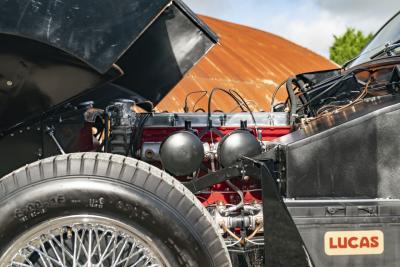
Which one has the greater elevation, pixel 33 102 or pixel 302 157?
pixel 33 102

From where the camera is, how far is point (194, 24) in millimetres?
4570

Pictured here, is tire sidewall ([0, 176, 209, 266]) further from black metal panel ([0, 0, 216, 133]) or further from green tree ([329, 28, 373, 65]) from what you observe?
green tree ([329, 28, 373, 65])

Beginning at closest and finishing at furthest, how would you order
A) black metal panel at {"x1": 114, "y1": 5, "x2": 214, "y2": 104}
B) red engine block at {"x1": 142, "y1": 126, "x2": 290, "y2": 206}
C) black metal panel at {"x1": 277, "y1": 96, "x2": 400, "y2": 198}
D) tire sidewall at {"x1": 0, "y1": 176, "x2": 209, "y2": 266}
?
1. tire sidewall at {"x1": 0, "y1": 176, "x2": 209, "y2": 266}
2. black metal panel at {"x1": 277, "y1": 96, "x2": 400, "y2": 198}
3. red engine block at {"x1": 142, "y1": 126, "x2": 290, "y2": 206}
4. black metal panel at {"x1": 114, "y1": 5, "x2": 214, "y2": 104}

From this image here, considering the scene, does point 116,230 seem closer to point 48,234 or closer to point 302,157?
point 48,234

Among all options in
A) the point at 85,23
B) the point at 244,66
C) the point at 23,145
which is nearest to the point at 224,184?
the point at 23,145

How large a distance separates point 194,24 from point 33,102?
1.56 metres

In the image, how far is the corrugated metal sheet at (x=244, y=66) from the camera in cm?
1567

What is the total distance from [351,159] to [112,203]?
1305 mm

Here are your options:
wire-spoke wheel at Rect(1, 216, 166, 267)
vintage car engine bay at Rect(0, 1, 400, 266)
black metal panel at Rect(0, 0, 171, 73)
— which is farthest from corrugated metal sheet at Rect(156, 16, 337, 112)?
wire-spoke wheel at Rect(1, 216, 166, 267)

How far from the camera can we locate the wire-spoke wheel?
9.87ft

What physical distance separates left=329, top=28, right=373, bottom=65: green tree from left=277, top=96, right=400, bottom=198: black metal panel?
3135 centimetres

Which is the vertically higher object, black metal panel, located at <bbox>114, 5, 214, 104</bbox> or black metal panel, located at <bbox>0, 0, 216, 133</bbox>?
black metal panel, located at <bbox>114, 5, 214, 104</bbox>

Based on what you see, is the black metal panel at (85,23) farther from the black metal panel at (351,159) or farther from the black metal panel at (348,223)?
the black metal panel at (348,223)

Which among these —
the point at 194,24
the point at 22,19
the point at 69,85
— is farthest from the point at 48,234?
the point at 194,24
